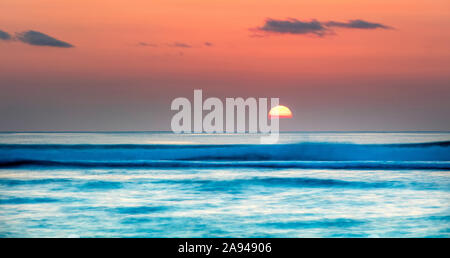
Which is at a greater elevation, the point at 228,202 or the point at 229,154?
the point at 228,202

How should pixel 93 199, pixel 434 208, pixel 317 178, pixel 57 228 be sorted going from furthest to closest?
1. pixel 317 178
2. pixel 93 199
3. pixel 434 208
4. pixel 57 228

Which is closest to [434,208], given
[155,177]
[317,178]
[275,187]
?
[275,187]

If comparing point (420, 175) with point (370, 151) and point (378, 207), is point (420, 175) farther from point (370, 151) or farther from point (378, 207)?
point (370, 151)

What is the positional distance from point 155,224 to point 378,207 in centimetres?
374

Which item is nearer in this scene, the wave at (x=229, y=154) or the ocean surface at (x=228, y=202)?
the ocean surface at (x=228, y=202)

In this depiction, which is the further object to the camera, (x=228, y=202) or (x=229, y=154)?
(x=229, y=154)

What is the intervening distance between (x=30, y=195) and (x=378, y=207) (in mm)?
6541

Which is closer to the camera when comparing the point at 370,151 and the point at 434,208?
the point at 434,208

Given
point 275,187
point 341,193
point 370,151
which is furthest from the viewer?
point 370,151

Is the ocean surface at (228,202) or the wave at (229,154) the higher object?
the ocean surface at (228,202)

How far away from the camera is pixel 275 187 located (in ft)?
29.4

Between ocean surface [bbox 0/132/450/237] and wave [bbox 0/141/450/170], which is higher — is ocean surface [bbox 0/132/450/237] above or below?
above

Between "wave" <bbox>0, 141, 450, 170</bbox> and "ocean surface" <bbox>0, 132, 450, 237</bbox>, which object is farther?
"wave" <bbox>0, 141, 450, 170</bbox>
